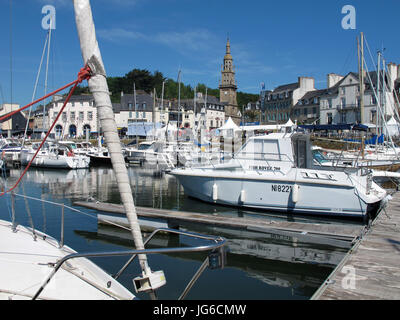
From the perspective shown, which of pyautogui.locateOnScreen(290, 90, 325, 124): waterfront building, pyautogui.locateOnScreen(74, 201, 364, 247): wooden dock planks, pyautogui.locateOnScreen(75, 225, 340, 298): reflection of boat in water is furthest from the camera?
pyautogui.locateOnScreen(290, 90, 325, 124): waterfront building

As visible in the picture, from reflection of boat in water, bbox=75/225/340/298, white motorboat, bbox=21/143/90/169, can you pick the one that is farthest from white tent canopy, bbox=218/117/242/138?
reflection of boat in water, bbox=75/225/340/298

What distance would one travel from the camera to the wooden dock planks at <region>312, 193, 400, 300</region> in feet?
19.5

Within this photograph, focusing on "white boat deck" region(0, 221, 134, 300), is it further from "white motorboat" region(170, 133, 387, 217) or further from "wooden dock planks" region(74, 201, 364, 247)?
"white motorboat" region(170, 133, 387, 217)

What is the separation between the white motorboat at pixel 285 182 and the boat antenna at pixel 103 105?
11.4 m

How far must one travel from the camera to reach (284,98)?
274ft

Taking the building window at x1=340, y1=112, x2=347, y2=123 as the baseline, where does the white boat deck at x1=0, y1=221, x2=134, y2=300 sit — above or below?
below

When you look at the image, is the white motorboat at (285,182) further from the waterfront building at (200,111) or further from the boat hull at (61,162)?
the waterfront building at (200,111)

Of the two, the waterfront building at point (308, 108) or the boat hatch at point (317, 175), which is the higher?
the waterfront building at point (308, 108)

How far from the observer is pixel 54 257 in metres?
5.68

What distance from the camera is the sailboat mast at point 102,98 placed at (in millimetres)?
4066

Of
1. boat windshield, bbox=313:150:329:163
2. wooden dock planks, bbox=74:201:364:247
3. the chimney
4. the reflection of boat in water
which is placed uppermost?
the chimney

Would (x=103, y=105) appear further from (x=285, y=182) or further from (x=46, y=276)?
(x=285, y=182)

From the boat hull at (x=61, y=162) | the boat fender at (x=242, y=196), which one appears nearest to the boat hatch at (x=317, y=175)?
the boat fender at (x=242, y=196)

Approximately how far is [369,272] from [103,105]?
5.83 m
